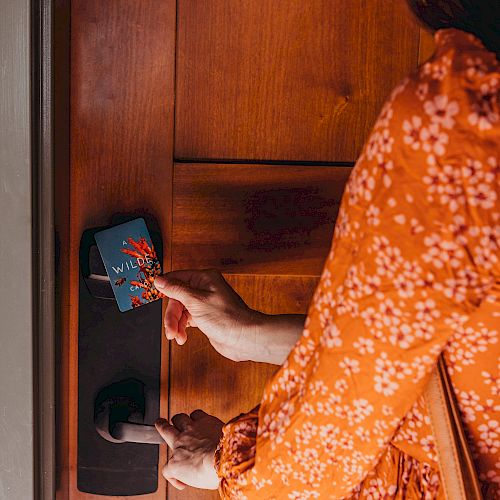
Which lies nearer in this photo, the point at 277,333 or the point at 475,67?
the point at 475,67

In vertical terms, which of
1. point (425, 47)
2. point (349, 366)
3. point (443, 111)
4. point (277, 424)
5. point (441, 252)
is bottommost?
point (277, 424)

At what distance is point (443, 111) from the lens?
1.38 feet

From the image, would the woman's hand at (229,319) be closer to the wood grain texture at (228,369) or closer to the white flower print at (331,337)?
the wood grain texture at (228,369)

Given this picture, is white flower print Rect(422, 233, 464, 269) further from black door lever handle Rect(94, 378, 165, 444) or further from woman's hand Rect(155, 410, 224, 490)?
black door lever handle Rect(94, 378, 165, 444)

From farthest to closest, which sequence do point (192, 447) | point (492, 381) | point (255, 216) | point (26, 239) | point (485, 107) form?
1. point (255, 216)
2. point (192, 447)
3. point (26, 239)
4. point (492, 381)
5. point (485, 107)

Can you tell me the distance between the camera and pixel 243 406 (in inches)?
40.2

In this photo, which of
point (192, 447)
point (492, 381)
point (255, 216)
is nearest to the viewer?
point (492, 381)

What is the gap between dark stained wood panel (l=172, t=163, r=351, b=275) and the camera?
96cm

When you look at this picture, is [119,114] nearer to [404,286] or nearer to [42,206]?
[42,206]

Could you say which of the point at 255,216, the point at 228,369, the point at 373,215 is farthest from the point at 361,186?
the point at 228,369

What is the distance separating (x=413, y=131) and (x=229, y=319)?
0.46 m

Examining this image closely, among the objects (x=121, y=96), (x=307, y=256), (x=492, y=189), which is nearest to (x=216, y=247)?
A: (x=307, y=256)

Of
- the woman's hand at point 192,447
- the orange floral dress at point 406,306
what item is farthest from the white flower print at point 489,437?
the woman's hand at point 192,447

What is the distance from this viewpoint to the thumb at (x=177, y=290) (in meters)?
0.81
